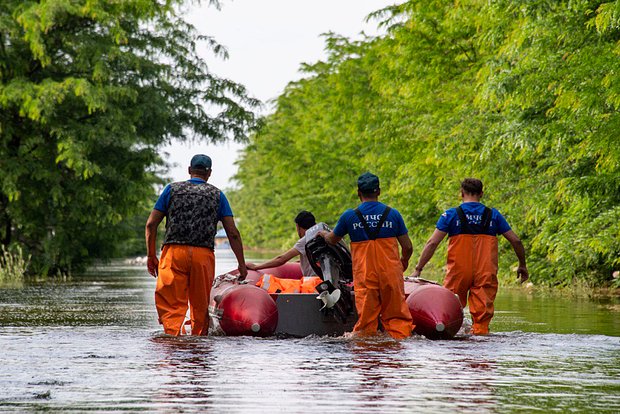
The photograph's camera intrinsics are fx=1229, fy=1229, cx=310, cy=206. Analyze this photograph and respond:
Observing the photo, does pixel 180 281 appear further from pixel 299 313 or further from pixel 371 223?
pixel 371 223

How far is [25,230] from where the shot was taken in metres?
30.6

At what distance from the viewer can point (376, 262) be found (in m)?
11.9

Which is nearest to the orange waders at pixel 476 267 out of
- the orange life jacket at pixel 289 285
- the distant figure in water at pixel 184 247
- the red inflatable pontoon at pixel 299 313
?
the red inflatable pontoon at pixel 299 313

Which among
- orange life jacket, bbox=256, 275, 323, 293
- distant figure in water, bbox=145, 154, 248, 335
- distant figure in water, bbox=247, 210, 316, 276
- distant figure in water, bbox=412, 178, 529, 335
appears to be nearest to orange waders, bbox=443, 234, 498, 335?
distant figure in water, bbox=412, 178, 529, 335

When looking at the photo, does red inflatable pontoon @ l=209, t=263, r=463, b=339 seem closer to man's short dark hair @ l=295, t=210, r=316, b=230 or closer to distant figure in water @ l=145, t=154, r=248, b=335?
distant figure in water @ l=145, t=154, r=248, b=335

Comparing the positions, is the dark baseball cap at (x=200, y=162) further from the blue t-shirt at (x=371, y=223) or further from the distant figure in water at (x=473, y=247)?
the distant figure in water at (x=473, y=247)

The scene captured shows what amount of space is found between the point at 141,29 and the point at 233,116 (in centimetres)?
328

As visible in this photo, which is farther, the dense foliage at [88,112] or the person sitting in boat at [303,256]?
the dense foliage at [88,112]

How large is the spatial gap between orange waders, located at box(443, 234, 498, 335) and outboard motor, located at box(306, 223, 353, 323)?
1.10 m

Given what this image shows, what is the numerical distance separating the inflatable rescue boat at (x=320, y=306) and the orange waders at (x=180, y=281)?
59cm

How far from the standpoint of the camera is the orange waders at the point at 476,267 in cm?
1254

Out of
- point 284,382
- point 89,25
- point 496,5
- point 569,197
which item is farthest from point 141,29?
point 284,382

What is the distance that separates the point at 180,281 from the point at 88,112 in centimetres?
1753

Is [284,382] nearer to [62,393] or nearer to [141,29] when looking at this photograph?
[62,393]
